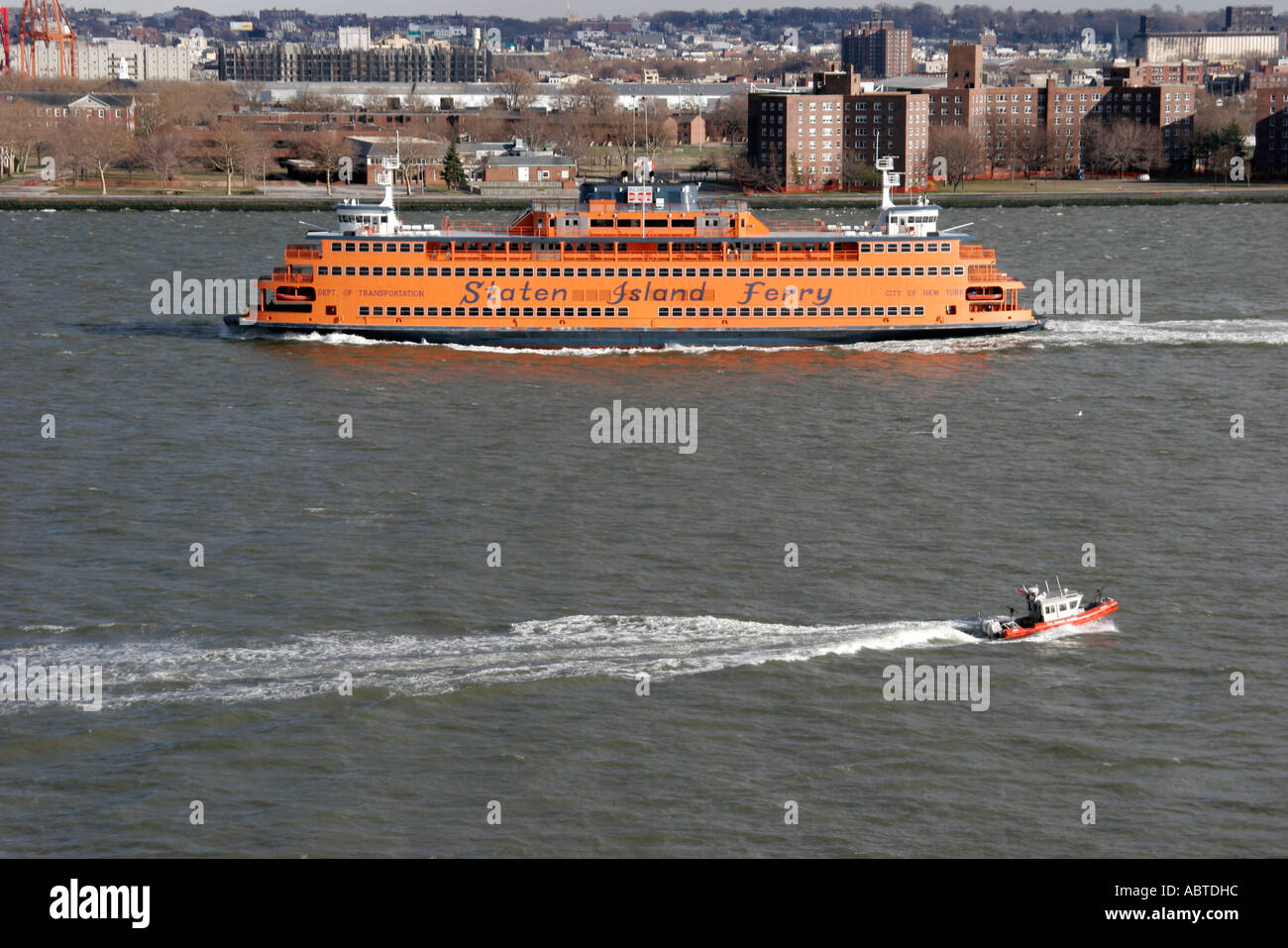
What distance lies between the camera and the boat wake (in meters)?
30.4

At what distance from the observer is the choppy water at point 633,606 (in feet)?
86.6

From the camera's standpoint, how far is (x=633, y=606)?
34.4 metres

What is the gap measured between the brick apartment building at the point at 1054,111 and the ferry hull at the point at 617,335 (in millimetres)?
107183

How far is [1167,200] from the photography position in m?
143

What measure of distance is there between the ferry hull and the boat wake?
3371 centimetres

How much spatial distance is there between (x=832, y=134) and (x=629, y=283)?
9704 centimetres

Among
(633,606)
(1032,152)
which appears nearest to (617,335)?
(633,606)

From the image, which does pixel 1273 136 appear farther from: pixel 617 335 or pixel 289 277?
pixel 289 277

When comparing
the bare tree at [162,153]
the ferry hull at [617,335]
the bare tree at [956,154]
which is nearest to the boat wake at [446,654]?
the ferry hull at [617,335]

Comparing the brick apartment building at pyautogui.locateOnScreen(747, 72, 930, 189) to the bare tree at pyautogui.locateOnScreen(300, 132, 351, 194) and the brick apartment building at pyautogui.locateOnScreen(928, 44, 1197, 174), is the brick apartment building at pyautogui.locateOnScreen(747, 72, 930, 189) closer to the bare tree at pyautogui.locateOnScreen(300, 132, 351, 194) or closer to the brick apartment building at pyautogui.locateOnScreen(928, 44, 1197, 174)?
the brick apartment building at pyautogui.locateOnScreen(928, 44, 1197, 174)

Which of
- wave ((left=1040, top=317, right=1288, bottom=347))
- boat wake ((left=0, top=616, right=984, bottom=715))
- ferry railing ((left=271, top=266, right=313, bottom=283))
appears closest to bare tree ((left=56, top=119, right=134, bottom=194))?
ferry railing ((left=271, top=266, right=313, bottom=283))

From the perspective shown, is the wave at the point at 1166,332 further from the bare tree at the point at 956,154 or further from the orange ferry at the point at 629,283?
the bare tree at the point at 956,154
